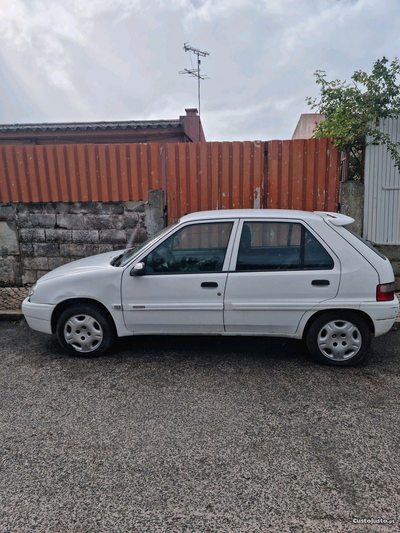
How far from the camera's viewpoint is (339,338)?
403cm

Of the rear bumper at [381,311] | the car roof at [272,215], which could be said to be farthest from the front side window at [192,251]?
the rear bumper at [381,311]

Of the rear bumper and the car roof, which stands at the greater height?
the car roof

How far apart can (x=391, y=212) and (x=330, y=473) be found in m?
5.04

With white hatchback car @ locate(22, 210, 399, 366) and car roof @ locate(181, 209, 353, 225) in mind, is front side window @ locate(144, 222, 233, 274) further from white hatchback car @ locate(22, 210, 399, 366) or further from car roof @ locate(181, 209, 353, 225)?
car roof @ locate(181, 209, 353, 225)

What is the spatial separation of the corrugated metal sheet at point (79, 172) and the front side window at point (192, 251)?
Result: 2.82m

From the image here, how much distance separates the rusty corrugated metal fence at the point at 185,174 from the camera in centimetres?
646

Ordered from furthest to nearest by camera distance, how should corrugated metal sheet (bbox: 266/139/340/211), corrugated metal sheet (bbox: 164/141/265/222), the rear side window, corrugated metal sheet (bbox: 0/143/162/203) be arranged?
1. corrugated metal sheet (bbox: 0/143/162/203)
2. corrugated metal sheet (bbox: 164/141/265/222)
3. corrugated metal sheet (bbox: 266/139/340/211)
4. the rear side window

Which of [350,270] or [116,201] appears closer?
[350,270]

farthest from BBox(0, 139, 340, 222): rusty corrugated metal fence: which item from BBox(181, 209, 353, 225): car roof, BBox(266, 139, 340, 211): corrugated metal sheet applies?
BBox(181, 209, 353, 225): car roof

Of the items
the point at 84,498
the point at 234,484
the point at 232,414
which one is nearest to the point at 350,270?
the point at 232,414

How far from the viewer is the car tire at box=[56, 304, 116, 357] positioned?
14.0 feet

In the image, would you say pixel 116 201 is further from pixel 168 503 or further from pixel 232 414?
pixel 168 503

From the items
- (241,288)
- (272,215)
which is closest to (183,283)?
(241,288)

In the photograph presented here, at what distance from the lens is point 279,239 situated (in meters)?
4.11
